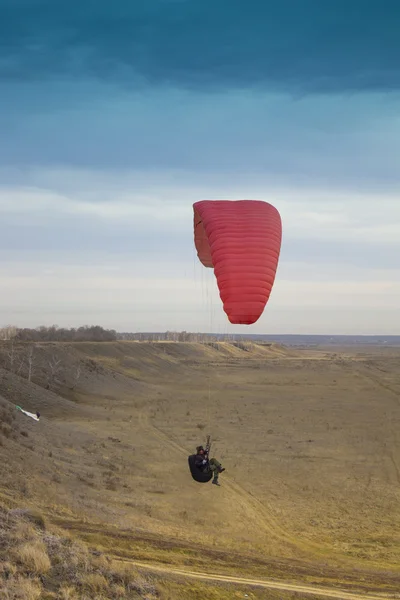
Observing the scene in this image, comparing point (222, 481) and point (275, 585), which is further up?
point (275, 585)

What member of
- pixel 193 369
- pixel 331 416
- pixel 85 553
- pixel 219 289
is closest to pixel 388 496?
pixel 219 289

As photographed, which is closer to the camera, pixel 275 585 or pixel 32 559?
pixel 32 559

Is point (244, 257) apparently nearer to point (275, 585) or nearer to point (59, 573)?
point (275, 585)

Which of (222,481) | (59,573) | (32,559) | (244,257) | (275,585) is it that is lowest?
(222,481)

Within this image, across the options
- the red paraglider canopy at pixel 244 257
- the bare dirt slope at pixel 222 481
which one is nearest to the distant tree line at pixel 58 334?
the bare dirt slope at pixel 222 481

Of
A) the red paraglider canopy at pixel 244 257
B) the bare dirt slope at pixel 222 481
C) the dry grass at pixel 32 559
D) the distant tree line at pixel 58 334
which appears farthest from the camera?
the distant tree line at pixel 58 334

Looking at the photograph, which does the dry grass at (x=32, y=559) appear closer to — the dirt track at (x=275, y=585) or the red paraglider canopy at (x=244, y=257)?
the dirt track at (x=275, y=585)

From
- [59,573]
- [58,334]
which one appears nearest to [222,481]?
[59,573]
